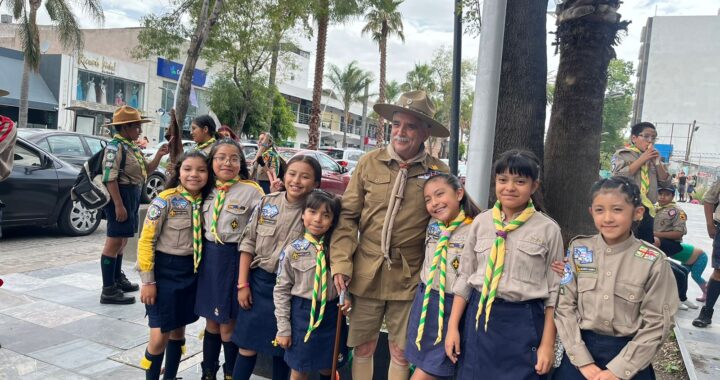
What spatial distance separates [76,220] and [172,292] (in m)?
5.55

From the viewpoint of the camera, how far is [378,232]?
2.69 meters

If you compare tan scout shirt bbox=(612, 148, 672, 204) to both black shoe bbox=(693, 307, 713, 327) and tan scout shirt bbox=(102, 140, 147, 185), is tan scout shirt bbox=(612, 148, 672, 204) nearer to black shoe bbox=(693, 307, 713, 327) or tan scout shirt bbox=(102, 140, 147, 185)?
black shoe bbox=(693, 307, 713, 327)

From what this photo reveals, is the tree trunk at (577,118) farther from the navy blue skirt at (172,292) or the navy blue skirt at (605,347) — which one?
the navy blue skirt at (172,292)

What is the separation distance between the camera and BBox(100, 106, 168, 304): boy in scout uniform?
457 centimetres

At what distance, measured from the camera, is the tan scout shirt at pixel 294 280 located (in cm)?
273

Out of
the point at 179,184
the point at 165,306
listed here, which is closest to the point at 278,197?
the point at 179,184

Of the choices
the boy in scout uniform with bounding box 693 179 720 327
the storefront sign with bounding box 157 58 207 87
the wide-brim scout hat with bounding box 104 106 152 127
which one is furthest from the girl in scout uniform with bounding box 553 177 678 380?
the storefront sign with bounding box 157 58 207 87

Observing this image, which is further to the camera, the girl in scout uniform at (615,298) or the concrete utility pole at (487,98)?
the concrete utility pole at (487,98)

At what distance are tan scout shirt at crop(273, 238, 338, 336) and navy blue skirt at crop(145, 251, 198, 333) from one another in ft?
2.29

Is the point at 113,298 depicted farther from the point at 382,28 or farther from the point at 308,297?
the point at 382,28

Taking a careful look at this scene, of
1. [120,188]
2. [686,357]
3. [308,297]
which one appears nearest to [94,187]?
[120,188]

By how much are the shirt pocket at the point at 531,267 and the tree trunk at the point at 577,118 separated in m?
2.01

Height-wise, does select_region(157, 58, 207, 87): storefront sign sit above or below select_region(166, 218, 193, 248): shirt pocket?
above

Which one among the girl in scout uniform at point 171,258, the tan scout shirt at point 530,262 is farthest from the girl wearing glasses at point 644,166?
the girl in scout uniform at point 171,258
